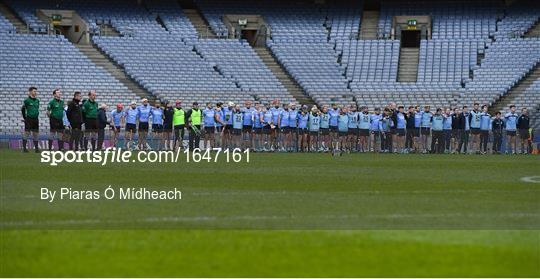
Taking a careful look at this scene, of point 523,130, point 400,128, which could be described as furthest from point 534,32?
point 400,128

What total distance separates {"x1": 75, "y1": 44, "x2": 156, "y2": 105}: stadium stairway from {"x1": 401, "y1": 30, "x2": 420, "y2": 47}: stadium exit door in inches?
617

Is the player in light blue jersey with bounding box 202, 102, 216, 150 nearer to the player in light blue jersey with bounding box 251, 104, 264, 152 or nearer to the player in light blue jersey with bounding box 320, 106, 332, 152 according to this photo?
the player in light blue jersey with bounding box 251, 104, 264, 152

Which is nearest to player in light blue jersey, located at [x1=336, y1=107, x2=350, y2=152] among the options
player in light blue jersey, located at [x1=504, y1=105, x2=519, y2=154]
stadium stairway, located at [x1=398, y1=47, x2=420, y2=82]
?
player in light blue jersey, located at [x1=504, y1=105, x2=519, y2=154]

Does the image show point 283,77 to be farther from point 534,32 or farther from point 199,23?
point 534,32

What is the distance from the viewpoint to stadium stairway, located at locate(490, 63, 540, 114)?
51156 mm

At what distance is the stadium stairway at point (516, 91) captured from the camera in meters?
51.2

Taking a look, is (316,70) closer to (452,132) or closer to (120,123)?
(452,132)

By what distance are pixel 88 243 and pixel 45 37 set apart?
1690 inches

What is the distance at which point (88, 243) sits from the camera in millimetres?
10633

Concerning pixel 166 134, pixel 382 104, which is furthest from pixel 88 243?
pixel 382 104

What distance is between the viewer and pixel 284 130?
41656mm

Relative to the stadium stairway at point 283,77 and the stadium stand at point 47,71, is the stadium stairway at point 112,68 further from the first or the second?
the stadium stairway at point 283,77

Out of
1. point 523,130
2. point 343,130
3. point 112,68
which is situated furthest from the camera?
point 112,68

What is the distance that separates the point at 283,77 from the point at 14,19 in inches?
513
